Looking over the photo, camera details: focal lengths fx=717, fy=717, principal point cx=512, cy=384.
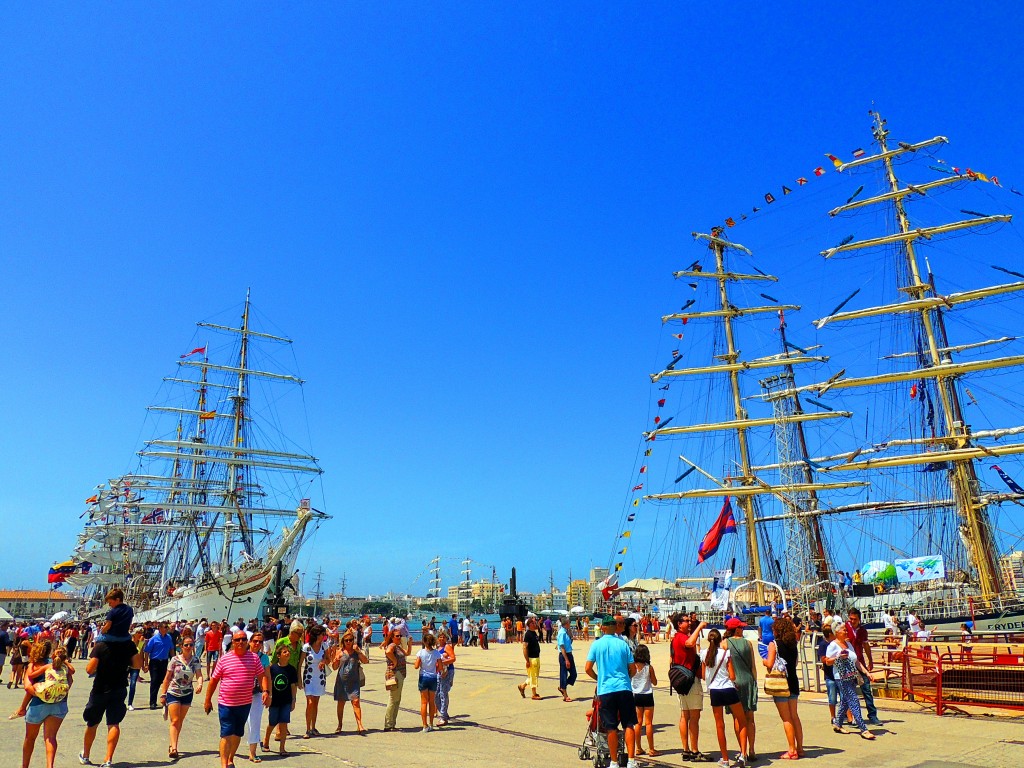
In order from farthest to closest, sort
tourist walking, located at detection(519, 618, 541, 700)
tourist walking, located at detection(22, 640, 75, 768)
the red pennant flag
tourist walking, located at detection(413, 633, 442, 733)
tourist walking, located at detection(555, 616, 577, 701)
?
the red pennant flag
tourist walking, located at detection(519, 618, 541, 700)
tourist walking, located at detection(555, 616, 577, 701)
tourist walking, located at detection(413, 633, 442, 733)
tourist walking, located at detection(22, 640, 75, 768)

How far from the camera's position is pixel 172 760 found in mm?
8117

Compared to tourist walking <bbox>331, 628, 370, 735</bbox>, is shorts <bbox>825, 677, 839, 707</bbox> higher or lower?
lower

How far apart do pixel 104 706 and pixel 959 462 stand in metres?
42.7

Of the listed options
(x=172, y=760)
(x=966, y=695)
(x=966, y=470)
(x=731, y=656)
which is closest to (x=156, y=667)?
(x=172, y=760)

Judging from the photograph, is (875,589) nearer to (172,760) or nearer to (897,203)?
(897,203)

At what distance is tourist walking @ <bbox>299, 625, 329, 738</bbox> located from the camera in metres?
9.76

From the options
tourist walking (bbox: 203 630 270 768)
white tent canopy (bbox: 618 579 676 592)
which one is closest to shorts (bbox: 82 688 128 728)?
tourist walking (bbox: 203 630 270 768)

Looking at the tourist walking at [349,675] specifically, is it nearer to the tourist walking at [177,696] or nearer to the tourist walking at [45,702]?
the tourist walking at [177,696]

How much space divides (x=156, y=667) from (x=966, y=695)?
513 inches

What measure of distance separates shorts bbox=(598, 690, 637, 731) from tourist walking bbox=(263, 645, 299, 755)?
4.06 m

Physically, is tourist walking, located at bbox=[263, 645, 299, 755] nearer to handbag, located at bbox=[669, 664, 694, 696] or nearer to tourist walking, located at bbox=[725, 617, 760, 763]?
handbag, located at bbox=[669, 664, 694, 696]

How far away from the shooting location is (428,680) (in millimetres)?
10344

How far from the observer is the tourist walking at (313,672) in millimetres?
9758

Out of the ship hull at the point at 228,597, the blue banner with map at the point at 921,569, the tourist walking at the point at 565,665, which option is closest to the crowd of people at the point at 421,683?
the tourist walking at the point at 565,665
